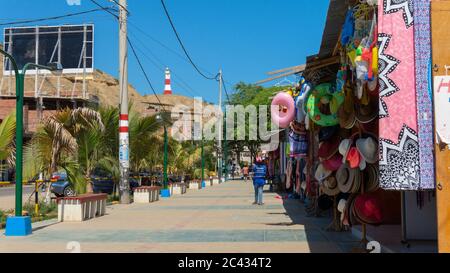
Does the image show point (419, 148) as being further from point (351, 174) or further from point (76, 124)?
point (76, 124)

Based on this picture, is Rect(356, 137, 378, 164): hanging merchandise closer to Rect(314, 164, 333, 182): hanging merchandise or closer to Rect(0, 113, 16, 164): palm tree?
Rect(314, 164, 333, 182): hanging merchandise

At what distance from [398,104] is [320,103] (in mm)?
3905

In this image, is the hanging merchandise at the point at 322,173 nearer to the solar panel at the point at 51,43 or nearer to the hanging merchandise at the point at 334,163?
the hanging merchandise at the point at 334,163

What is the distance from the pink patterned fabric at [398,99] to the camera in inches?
229

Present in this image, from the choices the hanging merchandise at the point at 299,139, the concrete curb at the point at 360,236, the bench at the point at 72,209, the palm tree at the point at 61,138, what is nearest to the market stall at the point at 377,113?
the concrete curb at the point at 360,236

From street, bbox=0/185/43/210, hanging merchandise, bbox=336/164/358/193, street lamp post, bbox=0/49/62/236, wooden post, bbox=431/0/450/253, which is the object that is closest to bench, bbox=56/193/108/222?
street lamp post, bbox=0/49/62/236

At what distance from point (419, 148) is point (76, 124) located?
1267 centimetres

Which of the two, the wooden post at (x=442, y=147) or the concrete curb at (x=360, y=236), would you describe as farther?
the concrete curb at (x=360, y=236)

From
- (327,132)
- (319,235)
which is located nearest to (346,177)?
(327,132)

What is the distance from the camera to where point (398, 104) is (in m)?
5.91

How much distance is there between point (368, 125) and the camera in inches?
312

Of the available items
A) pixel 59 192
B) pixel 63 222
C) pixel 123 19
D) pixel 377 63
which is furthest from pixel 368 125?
pixel 59 192

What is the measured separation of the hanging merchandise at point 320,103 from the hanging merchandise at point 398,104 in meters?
3.28

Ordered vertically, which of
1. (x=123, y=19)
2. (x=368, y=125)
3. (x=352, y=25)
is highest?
(x=123, y=19)
